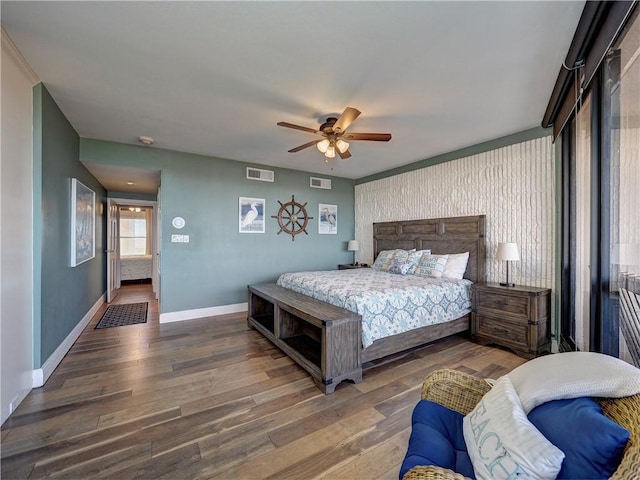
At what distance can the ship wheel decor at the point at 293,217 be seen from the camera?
5266mm

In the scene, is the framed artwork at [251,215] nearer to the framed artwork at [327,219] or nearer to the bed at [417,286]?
the framed artwork at [327,219]

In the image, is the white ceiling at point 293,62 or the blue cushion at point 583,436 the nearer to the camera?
the blue cushion at point 583,436

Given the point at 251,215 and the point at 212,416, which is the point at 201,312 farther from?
the point at 212,416

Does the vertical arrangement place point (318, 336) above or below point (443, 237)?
below

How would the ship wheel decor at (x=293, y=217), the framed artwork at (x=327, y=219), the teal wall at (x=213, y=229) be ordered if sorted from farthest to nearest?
the framed artwork at (x=327, y=219), the ship wheel decor at (x=293, y=217), the teal wall at (x=213, y=229)

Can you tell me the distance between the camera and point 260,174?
503 cm

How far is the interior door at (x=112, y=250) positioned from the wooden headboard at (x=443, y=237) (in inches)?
220

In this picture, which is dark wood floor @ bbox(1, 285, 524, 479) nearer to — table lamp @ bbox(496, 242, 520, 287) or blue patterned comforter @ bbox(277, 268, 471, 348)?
blue patterned comforter @ bbox(277, 268, 471, 348)

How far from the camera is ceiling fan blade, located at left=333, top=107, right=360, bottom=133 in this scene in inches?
97.2

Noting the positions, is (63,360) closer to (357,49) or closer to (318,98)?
(318,98)

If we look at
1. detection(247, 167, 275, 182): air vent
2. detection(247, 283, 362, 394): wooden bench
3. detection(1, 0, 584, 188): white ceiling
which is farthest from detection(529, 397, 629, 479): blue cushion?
detection(247, 167, 275, 182): air vent

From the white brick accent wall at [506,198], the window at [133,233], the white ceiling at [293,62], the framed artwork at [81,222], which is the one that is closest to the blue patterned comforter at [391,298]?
the white brick accent wall at [506,198]

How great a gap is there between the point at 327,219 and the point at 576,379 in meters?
5.04

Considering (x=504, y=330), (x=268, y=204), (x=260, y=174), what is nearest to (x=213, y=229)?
(x=268, y=204)
